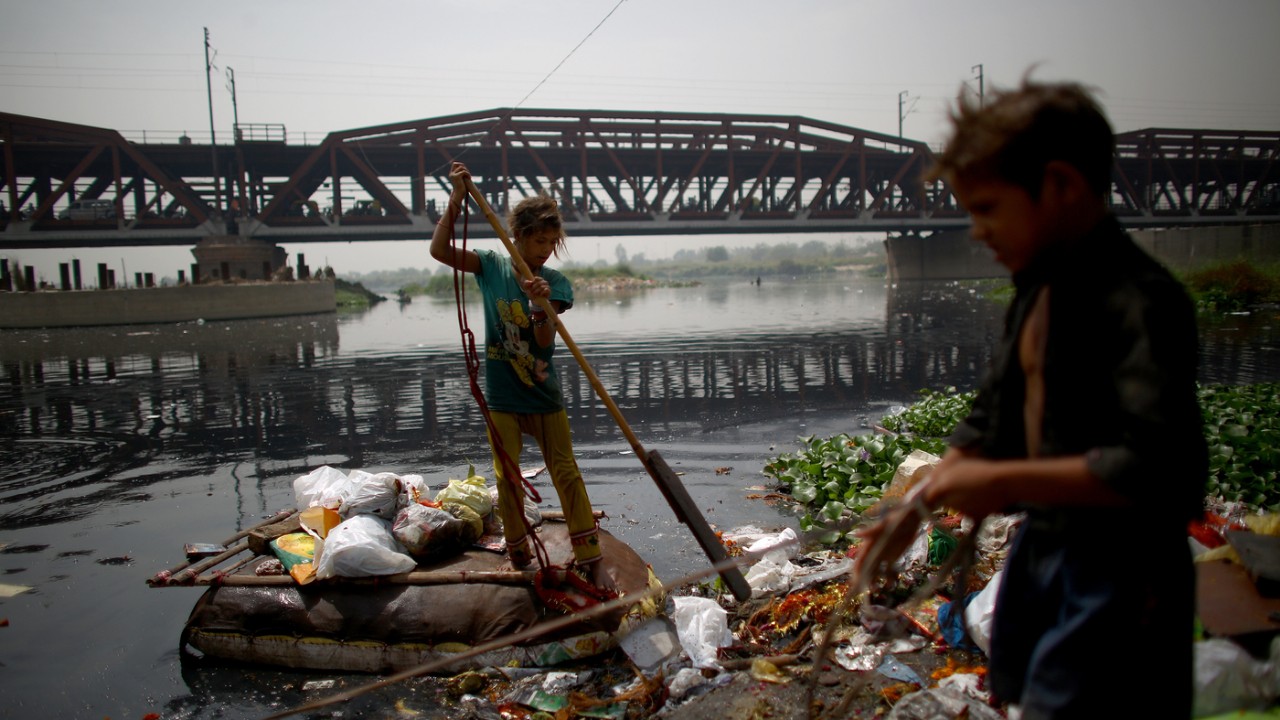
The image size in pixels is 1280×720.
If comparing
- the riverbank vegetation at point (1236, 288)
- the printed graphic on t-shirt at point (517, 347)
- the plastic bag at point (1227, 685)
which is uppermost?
the printed graphic on t-shirt at point (517, 347)

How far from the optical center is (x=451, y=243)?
149 inches

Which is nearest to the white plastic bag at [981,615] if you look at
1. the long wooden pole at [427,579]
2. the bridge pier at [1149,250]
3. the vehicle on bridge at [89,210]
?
the long wooden pole at [427,579]

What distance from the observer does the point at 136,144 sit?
4672 cm

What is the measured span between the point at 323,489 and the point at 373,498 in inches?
24.2

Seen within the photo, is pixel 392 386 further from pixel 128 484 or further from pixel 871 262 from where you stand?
pixel 871 262

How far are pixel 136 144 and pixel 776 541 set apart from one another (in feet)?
178

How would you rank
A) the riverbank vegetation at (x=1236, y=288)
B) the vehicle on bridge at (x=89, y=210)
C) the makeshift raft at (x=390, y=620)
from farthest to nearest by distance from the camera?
the vehicle on bridge at (x=89, y=210)
the riverbank vegetation at (x=1236, y=288)
the makeshift raft at (x=390, y=620)

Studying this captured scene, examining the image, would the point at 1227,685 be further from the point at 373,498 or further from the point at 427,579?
the point at 373,498

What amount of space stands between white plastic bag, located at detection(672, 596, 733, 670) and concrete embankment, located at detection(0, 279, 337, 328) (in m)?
38.8

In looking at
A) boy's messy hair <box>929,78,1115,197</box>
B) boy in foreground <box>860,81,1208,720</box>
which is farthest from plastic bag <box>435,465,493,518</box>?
boy's messy hair <box>929,78,1115,197</box>

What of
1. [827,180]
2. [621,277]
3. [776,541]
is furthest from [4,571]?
[621,277]

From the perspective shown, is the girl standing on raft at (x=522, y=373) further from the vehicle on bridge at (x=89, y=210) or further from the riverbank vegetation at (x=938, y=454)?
the vehicle on bridge at (x=89, y=210)

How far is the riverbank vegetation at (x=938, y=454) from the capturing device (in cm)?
452

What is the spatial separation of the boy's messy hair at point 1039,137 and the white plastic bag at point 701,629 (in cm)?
244
